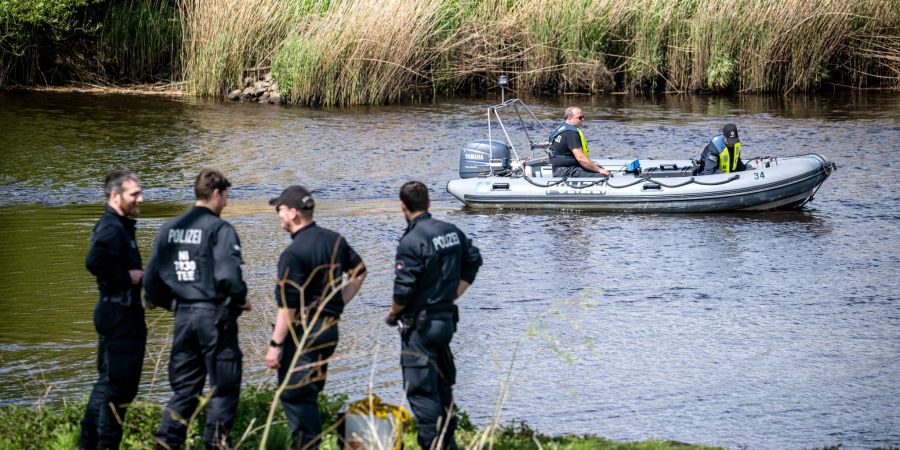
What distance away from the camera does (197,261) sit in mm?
5727

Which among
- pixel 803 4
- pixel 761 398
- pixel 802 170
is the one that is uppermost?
pixel 803 4

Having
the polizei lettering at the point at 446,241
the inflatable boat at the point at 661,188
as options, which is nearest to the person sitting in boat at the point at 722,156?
the inflatable boat at the point at 661,188

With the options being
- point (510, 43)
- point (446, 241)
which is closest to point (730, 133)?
point (446, 241)

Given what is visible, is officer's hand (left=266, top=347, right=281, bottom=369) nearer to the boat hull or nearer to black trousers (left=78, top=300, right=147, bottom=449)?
black trousers (left=78, top=300, right=147, bottom=449)

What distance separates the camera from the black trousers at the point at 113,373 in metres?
5.87

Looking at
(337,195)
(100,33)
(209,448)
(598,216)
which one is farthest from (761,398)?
(100,33)

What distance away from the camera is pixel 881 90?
2423 cm

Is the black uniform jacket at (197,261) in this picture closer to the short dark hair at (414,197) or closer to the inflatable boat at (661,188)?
the short dark hair at (414,197)

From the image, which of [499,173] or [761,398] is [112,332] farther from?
[499,173]

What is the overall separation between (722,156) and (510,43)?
10.2m

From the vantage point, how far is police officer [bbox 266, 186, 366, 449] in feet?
18.5

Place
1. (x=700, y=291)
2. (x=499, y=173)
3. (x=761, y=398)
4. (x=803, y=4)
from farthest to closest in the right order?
(x=803, y=4), (x=499, y=173), (x=700, y=291), (x=761, y=398)

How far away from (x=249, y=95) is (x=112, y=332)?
59.8ft

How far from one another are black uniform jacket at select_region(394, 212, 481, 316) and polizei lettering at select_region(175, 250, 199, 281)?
0.97 meters
